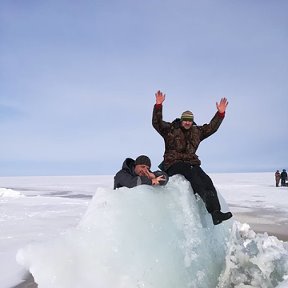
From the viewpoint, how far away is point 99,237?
432 centimetres

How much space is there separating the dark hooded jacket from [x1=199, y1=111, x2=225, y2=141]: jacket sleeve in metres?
0.03

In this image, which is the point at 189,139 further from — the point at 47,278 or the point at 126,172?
the point at 47,278

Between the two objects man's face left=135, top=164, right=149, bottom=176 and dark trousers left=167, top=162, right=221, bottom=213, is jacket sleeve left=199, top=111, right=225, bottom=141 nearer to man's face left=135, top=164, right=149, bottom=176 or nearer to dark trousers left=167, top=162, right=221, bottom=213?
dark trousers left=167, top=162, right=221, bottom=213

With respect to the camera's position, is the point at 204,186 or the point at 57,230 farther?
the point at 57,230

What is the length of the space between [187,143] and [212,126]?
1.66 feet

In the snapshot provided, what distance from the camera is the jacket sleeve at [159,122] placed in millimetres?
5805

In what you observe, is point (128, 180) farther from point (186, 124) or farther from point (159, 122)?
point (186, 124)

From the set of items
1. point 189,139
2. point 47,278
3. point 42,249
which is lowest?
point 47,278

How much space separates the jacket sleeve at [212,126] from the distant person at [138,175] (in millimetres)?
1263

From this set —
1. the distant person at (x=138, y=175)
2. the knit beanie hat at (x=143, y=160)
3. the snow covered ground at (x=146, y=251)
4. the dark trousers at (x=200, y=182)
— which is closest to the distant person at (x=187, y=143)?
the dark trousers at (x=200, y=182)

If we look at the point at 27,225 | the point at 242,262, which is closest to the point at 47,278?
A: the point at 242,262

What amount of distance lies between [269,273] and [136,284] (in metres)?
2.59

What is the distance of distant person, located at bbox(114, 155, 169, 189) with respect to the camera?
16.5ft

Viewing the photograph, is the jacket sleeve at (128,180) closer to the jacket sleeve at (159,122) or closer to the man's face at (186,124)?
the jacket sleeve at (159,122)
